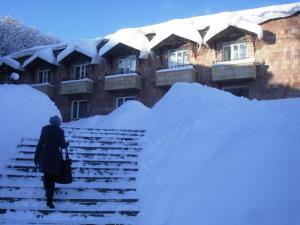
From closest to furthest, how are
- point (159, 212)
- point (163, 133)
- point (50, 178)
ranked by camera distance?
point (159, 212), point (50, 178), point (163, 133)

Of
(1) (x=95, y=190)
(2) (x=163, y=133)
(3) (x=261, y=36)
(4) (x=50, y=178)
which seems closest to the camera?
(4) (x=50, y=178)

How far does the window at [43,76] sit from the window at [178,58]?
9.39 metres

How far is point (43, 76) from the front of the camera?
2669 cm

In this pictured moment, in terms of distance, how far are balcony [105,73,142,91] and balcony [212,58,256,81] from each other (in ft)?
15.3

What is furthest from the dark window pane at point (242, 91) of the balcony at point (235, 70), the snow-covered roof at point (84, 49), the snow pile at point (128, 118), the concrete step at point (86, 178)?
the concrete step at point (86, 178)

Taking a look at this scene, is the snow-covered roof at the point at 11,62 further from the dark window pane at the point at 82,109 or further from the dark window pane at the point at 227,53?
the dark window pane at the point at 227,53

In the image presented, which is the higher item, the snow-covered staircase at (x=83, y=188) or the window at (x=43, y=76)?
the window at (x=43, y=76)

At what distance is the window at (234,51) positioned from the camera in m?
20.2

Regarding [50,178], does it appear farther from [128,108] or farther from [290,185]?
[128,108]

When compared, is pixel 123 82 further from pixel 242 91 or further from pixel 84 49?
pixel 242 91

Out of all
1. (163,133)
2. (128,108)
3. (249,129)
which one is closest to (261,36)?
(128,108)

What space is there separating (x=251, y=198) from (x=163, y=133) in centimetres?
433

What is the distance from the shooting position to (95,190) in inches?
265

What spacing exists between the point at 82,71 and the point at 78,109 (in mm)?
2574
